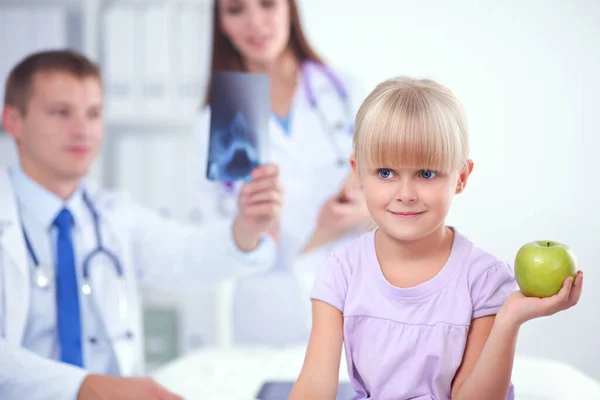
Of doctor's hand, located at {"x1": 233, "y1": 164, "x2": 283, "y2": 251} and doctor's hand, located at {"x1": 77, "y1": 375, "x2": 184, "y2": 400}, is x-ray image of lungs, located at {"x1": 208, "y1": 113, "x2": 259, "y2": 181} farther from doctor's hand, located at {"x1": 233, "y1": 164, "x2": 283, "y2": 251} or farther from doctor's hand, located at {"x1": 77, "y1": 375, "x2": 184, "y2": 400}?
doctor's hand, located at {"x1": 77, "y1": 375, "x2": 184, "y2": 400}

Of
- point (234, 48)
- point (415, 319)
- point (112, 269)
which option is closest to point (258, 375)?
point (112, 269)

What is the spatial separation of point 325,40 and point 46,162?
107 centimetres

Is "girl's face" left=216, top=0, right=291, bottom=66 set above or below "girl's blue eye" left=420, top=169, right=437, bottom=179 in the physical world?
above

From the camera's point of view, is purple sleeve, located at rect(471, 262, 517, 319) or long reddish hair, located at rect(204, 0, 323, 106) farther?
long reddish hair, located at rect(204, 0, 323, 106)

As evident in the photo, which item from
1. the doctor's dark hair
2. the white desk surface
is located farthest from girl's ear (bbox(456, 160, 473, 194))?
the doctor's dark hair

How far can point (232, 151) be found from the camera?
1.54 metres

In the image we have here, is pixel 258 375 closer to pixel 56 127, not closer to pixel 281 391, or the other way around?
pixel 281 391

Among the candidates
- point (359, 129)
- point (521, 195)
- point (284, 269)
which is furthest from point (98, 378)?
point (521, 195)

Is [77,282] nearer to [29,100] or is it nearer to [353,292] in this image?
[29,100]

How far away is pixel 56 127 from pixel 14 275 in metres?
0.43

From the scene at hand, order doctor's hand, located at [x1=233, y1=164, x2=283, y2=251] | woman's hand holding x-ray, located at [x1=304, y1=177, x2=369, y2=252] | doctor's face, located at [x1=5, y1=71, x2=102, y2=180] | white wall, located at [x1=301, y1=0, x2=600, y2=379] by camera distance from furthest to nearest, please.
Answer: woman's hand holding x-ray, located at [x1=304, y1=177, x2=369, y2=252] → white wall, located at [x1=301, y1=0, x2=600, y2=379] → doctor's face, located at [x1=5, y1=71, x2=102, y2=180] → doctor's hand, located at [x1=233, y1=164, x2=283, y2=251]

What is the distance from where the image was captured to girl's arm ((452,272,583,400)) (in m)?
0.94

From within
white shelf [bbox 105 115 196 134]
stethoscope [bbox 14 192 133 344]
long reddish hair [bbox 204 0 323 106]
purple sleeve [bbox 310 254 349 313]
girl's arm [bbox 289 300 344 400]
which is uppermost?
long reddish hair [bbox 204 0 323 106]

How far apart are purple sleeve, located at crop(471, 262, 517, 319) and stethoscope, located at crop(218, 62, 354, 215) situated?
1238 millimetres
